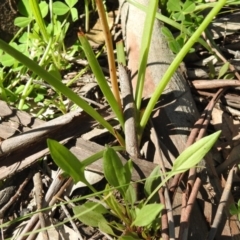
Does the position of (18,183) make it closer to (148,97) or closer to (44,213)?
(44,213)

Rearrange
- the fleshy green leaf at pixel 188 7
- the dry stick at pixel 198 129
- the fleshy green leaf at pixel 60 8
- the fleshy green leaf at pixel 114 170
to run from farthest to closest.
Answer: the fleshy green leaf at pixel 60 8 → the fleshy green leaf at pixel 188 7 → the dry stick at pixel 198 129 → the fleshy green leaf at pixel 114 170

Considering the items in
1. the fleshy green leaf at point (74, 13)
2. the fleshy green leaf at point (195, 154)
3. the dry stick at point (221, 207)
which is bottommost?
the dry stick at point (221, 207)

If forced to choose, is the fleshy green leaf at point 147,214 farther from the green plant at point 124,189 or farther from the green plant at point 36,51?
the green plant at point 36,51

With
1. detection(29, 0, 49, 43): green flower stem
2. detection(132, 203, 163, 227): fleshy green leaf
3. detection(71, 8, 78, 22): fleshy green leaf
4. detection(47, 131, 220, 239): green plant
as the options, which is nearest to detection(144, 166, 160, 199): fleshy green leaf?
detection(47, 131, 220, 239): green plant

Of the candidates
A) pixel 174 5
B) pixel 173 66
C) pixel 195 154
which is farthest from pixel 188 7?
pixel 195 154

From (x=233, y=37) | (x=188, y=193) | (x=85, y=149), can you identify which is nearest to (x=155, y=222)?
(x=188, y=193)

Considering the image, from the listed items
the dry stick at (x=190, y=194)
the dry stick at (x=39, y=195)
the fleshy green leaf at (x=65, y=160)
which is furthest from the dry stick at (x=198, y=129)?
the dry stick at (x=39, y=195)

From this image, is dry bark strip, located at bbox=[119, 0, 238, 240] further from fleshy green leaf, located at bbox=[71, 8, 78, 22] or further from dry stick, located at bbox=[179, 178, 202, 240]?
fleshy green leaf, located at bbox=[71, 8, 78, 22]
